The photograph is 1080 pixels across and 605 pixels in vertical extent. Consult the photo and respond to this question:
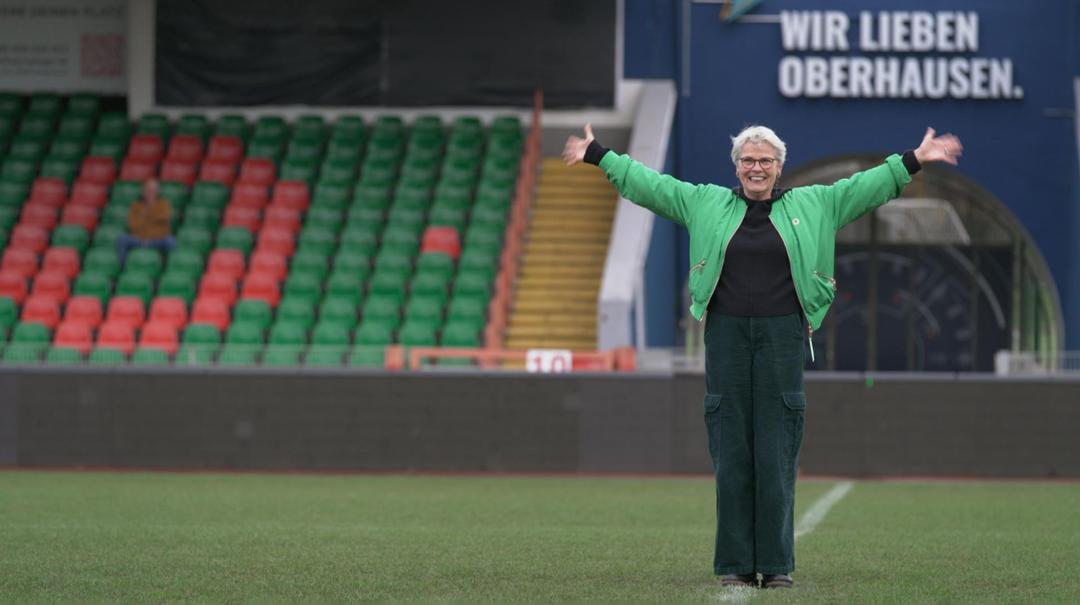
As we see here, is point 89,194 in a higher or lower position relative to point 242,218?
higher

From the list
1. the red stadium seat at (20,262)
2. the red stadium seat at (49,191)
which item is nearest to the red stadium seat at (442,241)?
the red stadium seat at (20,262)

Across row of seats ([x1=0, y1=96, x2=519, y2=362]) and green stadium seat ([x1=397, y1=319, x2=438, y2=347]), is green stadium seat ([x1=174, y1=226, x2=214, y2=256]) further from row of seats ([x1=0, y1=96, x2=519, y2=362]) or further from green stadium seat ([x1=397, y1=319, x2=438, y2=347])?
green stadium seat ([x1=397, y1=319, x2=438, y2=347])

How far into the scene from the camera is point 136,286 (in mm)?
24922

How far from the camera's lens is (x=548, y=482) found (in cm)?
1827

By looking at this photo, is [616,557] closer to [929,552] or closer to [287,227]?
[929,552]

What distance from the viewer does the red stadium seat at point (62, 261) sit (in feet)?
84.2

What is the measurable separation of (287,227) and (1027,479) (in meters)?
11.6

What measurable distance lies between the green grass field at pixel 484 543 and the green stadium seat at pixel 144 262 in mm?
7959

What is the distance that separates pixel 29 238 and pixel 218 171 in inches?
124

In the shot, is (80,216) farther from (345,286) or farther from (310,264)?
(345,286)

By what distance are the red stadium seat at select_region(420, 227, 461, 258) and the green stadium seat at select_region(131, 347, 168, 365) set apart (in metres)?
5.99

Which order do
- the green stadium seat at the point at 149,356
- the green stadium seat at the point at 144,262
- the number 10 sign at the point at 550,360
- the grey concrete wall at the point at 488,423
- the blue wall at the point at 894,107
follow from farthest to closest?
the blue wall at the point at 894,107, the green stadium seat at the point at 144,262, the green stadium seat at the point at 149,356, the number 10 sign at the point at 550,360, the grey concrete wall at the point at 488,423

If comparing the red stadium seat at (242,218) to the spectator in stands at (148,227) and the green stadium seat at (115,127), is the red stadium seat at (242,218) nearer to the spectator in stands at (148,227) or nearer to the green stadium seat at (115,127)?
the spectator in stands at (148,227)

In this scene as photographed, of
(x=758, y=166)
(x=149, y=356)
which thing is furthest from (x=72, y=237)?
(x=758, y=166)
